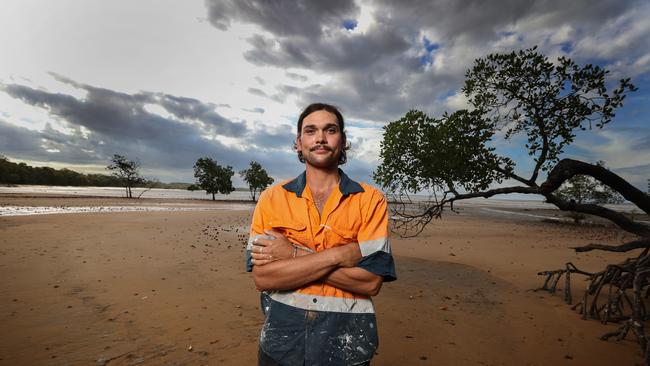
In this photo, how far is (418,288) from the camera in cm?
879

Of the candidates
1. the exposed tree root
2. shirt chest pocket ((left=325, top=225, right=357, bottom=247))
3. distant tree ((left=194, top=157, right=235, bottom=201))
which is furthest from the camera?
distant tree ((left=194, top=157, right=235, bottom=201))

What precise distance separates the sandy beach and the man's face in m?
3.83

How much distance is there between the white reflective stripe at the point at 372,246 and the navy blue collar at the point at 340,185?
402 millimetres

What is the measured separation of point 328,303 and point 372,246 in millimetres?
515

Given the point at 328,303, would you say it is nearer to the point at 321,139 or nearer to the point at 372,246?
the point at 372,246

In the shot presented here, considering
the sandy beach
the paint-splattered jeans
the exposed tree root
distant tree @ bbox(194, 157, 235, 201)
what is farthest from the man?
distant tree @ bbox(194, 157, 235, 201)

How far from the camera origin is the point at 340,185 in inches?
Result: 92.4

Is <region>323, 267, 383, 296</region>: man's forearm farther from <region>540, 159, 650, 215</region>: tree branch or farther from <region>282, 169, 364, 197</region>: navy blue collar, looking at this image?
<region>540, 159, 650, 215</region>: tree branch

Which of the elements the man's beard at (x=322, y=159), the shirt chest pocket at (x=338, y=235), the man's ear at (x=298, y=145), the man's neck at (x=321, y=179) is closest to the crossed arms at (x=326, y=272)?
the shirt chest pocket at (x=338, y=235)

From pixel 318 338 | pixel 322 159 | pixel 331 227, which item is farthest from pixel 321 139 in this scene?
pixel 318 338

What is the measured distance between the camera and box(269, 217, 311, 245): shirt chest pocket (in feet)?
7.54

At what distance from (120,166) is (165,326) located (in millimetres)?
68873

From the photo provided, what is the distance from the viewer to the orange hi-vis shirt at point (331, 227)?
213 centimetres

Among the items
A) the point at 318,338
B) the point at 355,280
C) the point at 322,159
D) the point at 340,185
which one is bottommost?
the point at 318,338
